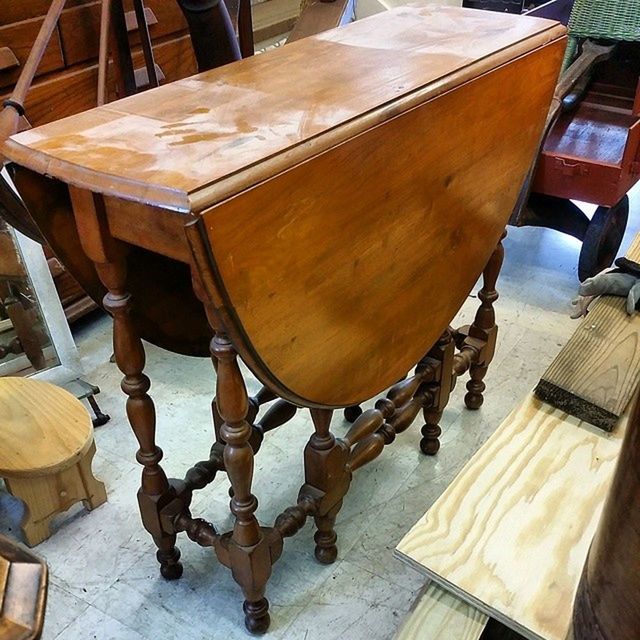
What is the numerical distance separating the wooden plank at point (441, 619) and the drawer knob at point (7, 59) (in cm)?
150

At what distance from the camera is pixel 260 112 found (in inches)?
42.5

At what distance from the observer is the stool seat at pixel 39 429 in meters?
1.47

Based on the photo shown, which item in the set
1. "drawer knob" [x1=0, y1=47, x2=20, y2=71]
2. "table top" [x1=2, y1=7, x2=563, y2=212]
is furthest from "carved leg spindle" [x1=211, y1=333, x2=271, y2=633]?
"drawer knob" [x1=0, y1=47, x2=20, y2=71]

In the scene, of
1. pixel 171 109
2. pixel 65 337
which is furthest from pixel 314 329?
pixel 65 337

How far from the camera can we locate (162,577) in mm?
1482

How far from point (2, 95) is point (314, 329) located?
116cm

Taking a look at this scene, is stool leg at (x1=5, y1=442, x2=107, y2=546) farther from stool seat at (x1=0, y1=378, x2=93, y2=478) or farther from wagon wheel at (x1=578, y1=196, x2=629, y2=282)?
wagon wheel at (x1=578, y1=196, x2=629, y2=282)

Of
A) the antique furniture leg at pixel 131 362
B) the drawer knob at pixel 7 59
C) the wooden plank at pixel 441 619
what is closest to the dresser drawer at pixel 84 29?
the drawer knob at pixel 7 59

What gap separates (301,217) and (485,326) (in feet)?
2.98

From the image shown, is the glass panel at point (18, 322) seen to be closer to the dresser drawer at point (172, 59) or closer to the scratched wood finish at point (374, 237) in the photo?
the dresser drawer at point (172, 59)

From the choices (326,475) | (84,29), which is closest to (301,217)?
(326,475)

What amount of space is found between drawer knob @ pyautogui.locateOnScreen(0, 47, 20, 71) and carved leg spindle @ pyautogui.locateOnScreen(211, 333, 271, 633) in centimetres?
109

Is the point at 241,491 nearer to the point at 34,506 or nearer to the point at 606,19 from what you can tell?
the point at 34,506

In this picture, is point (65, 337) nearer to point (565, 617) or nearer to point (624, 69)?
point (565, 617)
